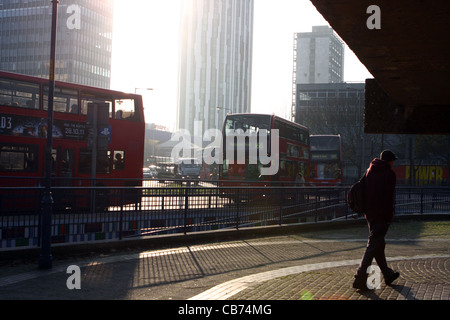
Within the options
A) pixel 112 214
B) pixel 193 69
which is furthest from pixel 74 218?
pixel 193 69

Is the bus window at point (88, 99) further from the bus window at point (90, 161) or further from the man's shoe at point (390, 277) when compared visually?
the man's shoe at point (390, 277)

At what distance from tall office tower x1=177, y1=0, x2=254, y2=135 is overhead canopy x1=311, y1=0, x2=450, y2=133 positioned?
17500 centimetres

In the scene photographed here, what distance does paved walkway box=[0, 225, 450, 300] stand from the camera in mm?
6199

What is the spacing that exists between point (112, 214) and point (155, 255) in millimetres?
1213

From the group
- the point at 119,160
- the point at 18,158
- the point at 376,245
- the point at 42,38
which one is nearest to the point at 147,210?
the point at 376,245

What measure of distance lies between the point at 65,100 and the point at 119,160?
3266mm

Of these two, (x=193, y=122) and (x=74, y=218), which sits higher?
(x=193, y=122)

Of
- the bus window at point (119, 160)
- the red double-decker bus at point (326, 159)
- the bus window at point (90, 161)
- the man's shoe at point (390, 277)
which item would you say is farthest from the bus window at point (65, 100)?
the red double-decker bus at point (326, 159)

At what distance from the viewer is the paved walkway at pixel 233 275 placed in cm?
620

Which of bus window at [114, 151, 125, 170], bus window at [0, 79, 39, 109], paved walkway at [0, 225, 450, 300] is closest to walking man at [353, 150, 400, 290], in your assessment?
paved walkway at [0, 225, 450, 300]

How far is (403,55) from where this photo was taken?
416cm

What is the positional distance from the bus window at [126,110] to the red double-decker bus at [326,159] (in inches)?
642

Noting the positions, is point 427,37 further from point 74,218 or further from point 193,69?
point 193,69

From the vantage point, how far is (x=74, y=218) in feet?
30.6
